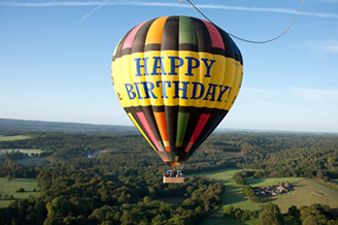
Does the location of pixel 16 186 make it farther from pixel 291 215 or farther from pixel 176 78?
pixel 176 78

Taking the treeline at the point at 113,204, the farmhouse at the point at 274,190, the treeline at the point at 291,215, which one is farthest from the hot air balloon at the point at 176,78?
the farmhouse at the point at 274,190

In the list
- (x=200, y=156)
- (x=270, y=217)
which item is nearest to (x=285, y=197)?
(x=270, y=217)

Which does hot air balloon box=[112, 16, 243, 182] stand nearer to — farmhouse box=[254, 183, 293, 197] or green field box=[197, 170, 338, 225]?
green field box=[197, 170, 338, 225]

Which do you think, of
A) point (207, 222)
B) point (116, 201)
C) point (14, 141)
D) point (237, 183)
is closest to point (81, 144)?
point (14, 141)

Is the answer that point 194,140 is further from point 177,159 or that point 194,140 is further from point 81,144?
point 81,144

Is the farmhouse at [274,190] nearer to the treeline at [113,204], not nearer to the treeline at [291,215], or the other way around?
the treeline at [113,204]

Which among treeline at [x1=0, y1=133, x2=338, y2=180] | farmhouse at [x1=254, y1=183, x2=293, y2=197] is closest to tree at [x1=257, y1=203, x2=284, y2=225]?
farmhouse at [x1=254, y1=183, x2=293, y2=197]
